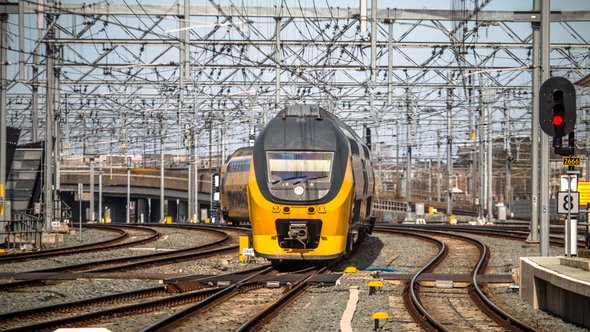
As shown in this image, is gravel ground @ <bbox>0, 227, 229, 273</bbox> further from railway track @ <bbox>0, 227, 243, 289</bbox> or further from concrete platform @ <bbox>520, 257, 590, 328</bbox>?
concrete platform @ <bbox>520, 257, 590, 328</bbox>

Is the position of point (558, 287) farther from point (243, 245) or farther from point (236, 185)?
point (236, 185)

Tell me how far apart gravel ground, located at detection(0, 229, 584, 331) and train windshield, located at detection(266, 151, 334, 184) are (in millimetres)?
2440

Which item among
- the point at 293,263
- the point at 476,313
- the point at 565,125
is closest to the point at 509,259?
the point at 293,263

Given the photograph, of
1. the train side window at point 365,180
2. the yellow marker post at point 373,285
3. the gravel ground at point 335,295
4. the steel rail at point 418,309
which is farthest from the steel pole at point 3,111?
the yellow marker post at point 373,285

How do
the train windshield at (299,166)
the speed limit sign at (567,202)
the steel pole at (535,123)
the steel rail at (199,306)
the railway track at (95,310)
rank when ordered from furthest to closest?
1. the steel pole at (535,123)
2. the train windshield at (299,166)
3. the speed limit sign at (567,202)
4. the railway track at (95,310)
5. the steel rail at (199,306)

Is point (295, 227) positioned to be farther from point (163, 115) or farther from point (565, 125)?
point (163, 115)

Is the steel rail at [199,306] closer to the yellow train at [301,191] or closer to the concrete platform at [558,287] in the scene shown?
the yellow train at [301,191]

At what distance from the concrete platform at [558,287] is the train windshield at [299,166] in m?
5.74

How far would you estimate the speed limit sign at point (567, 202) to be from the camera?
16.6m

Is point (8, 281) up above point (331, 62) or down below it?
below

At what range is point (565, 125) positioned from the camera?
1570 centimetres

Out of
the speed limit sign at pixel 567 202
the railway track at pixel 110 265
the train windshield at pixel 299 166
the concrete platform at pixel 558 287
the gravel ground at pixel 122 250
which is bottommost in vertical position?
the gravel ground at pixel 122 250

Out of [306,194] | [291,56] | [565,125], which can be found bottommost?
[306,194]

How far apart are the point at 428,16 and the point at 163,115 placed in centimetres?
3203
